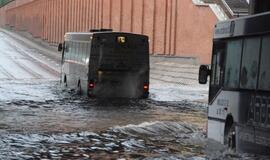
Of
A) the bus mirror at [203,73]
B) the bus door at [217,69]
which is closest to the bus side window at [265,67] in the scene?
the bus door at [217,69]

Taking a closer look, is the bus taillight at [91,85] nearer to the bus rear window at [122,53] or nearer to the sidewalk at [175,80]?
the bus rear window at [122,53]

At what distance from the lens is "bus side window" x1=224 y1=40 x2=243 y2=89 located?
1158cm

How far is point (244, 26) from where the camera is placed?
11234 mm

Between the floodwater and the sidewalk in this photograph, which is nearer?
the floodwater

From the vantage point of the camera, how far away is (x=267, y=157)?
33.2 feet

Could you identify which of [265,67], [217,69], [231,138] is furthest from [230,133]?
[265,67]

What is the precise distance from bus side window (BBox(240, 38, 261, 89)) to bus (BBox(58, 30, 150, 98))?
1570 cm

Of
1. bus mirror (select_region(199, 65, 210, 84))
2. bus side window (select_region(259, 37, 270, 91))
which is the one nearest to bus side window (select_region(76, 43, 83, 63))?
bus mirror (select_region(199, 65, 210, 84))

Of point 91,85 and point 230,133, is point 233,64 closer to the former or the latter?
point 230,133

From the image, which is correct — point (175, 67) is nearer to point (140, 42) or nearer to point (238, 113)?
point (140, 42)

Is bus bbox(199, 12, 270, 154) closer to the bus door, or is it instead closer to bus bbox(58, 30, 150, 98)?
the bus door

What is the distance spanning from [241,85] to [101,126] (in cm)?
777

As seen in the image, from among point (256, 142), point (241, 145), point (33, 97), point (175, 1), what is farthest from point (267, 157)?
point (175, 1)

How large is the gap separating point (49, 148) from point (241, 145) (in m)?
4.20
